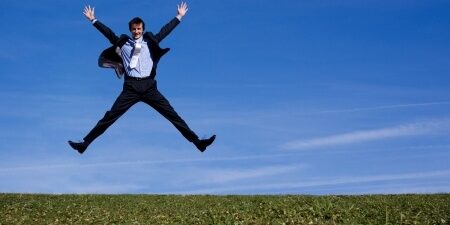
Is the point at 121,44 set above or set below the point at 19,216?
above

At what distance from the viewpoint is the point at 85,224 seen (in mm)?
14625

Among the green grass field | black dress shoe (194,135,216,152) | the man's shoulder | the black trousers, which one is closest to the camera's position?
the green grass field

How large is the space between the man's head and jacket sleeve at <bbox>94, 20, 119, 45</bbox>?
46 centimetres

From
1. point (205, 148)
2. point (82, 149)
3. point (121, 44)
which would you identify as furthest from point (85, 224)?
point (121, 44)

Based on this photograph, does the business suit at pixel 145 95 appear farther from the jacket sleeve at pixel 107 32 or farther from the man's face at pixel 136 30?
the man's face at pixel 136 30

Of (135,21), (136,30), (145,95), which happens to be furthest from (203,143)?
(135,21)

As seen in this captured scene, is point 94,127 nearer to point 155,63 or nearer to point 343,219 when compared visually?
point 155,63

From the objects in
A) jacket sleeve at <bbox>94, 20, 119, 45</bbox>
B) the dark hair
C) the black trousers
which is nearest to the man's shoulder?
the dark hair

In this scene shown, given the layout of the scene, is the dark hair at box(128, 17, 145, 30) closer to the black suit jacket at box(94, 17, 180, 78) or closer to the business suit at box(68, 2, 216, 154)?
the business suit at box(68, 2, 216, 154)

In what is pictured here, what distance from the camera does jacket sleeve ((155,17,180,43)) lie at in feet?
48.1

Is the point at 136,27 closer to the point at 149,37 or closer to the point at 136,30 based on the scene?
the point at 136,30

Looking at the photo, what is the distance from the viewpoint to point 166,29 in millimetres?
14703

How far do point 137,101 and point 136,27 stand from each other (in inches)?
72.5

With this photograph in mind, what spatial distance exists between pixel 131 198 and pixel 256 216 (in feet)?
31.5
